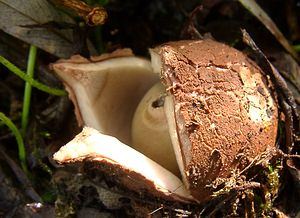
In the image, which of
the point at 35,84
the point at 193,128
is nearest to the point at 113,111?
the point at 35,84

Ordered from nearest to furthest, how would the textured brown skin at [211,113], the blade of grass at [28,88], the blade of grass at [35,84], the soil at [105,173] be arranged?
the textured brown skin at [211,113] < the soil at [105,173] < the blade of grass at [35,84] < the blade of grass at [28,88]

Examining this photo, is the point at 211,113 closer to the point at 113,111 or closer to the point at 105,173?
the point at 105,173

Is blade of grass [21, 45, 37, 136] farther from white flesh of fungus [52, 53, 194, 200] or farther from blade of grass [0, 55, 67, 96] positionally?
white flesh of fungus [52, 53, 194, 200]

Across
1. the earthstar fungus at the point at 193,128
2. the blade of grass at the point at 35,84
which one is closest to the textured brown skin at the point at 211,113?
the earthstar fungus at the point at 193,128

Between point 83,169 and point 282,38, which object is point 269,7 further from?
point 83,169

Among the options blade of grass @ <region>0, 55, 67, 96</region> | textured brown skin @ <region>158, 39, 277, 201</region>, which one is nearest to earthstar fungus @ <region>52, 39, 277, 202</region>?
textured brown skin @ <region>158, 39, 277, 201</region>

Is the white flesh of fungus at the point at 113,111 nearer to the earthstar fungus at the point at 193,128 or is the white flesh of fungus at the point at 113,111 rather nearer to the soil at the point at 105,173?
the earthstar fungus at the point at 193,128

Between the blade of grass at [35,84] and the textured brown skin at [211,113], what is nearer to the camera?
the textured brown skin at [211,113]

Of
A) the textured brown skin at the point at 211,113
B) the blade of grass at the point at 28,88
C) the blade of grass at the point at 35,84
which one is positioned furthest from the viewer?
the blade of grass at the point at 28,88

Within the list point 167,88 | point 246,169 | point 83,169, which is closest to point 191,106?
point 167,88
